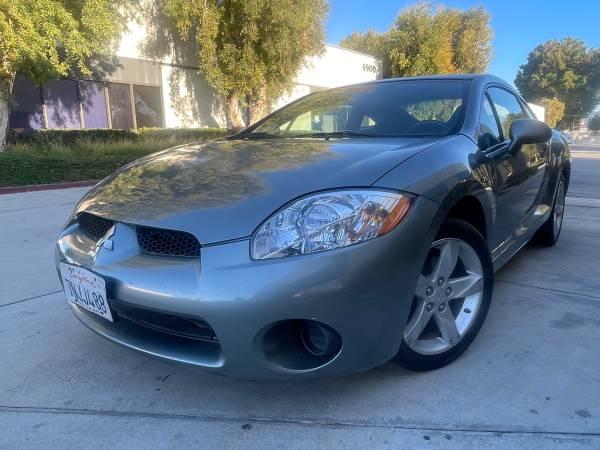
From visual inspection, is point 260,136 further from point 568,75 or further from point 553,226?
point 568,75

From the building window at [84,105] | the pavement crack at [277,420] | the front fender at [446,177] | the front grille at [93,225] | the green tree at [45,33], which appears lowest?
the pavement crack at [277,420]

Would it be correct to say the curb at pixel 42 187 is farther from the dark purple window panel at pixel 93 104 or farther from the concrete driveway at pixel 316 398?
the concrete driveway at pixel 316 398

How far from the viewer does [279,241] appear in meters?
1.55

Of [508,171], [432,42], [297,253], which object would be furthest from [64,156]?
[432,42]

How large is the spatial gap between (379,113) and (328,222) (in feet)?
4.52

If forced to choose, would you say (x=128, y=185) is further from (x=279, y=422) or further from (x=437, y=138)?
(x=437, y=138)

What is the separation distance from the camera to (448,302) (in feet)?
6.74

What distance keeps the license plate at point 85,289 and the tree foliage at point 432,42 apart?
2476 centimetres

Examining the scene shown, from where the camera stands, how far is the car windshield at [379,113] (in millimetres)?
2479

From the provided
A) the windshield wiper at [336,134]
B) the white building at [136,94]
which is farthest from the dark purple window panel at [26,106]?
the windshield wiper at [336,134]

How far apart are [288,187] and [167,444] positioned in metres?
1.03

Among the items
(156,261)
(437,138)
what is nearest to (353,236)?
(156,261)

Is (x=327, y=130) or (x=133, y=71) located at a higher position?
(x=133, y=71)

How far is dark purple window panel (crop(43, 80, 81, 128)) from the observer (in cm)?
1248
